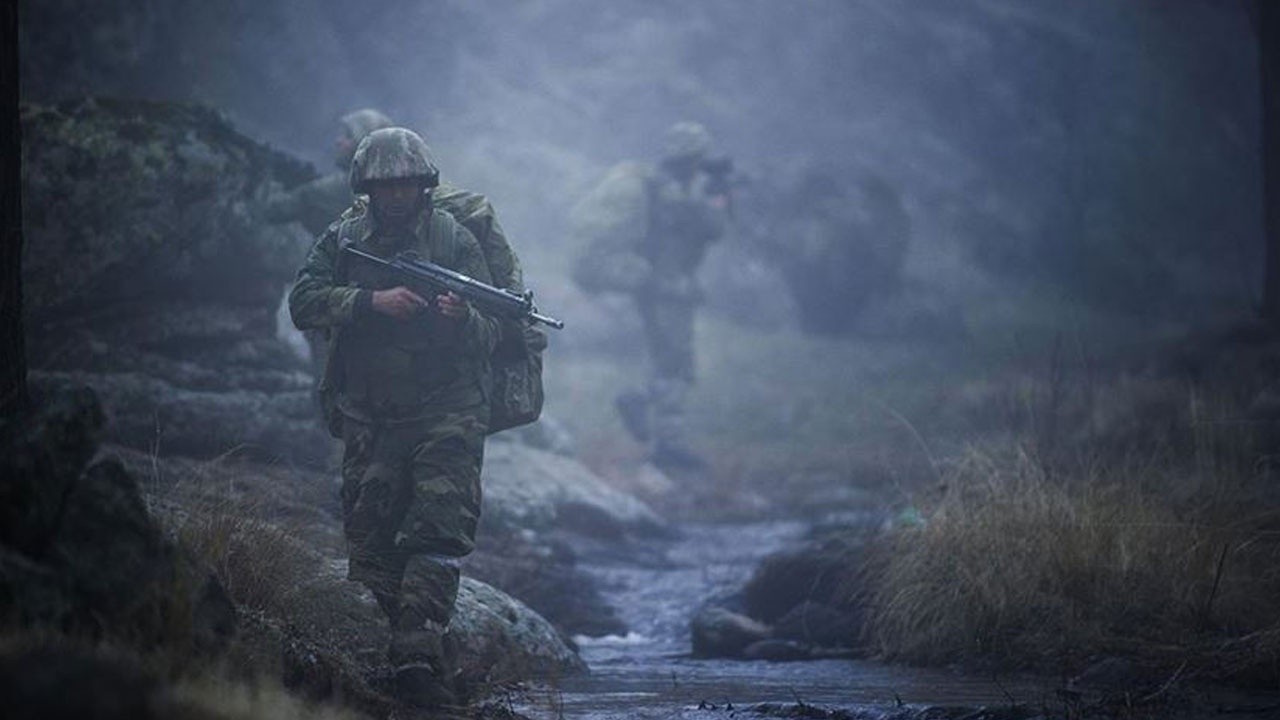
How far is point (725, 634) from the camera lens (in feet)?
25.0

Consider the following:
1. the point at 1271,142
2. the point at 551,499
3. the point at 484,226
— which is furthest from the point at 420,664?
the point at 1271,142

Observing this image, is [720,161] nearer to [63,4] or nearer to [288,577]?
[63,4]

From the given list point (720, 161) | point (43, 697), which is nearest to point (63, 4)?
point (720, 161)

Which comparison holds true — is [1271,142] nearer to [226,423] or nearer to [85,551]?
[226,423]

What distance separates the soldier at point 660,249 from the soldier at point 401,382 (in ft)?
29.7

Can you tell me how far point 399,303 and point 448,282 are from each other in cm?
25

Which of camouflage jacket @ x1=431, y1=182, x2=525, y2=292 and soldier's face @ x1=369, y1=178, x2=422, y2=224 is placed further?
camouflage jacket @ x1=431, y1=182, x2=525, y2=292

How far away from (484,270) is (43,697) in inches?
147

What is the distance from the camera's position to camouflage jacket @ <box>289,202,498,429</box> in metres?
5.77

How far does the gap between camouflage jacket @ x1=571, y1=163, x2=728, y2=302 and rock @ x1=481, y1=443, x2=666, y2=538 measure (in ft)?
12.1

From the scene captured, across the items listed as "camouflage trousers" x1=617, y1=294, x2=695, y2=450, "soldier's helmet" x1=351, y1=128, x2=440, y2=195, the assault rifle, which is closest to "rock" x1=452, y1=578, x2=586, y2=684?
the assault rifle

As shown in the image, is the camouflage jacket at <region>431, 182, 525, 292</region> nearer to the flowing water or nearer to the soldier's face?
the soldier's face

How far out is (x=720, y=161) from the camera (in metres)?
15.5

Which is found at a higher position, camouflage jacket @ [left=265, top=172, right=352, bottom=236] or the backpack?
camouflage jacket @ [left=265, top=172, right=352, bottom=236]
